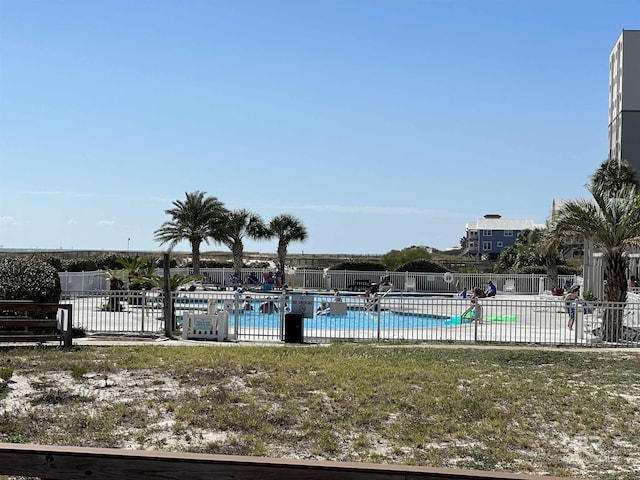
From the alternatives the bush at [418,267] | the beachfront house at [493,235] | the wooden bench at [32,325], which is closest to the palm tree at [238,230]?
the bush at [418,267]

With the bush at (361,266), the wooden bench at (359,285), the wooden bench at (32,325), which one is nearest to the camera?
the wooden bench at (32,325)

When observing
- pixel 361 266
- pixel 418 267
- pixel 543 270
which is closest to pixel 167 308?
pixel 418 267

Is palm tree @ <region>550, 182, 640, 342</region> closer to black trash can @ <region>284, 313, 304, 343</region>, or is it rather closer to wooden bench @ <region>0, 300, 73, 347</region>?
black trash can @ <region>284, 313, 304, 343</region>

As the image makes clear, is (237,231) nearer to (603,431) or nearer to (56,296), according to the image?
(56,296)

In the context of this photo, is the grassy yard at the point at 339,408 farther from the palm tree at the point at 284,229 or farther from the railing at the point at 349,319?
the palm tree at the point at 284,229

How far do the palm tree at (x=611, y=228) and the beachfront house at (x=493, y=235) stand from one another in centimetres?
8573

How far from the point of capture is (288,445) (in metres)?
8.23

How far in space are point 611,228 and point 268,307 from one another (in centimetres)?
1040

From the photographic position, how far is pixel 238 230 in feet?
179

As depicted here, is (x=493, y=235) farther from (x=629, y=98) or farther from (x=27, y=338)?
(x=27, y=338)

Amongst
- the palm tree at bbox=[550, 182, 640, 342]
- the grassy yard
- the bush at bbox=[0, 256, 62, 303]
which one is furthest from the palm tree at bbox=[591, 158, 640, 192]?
the bush at bbox=[0, 256, 62, 303]

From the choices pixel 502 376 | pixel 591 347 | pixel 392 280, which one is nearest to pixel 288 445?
pixel 502 376

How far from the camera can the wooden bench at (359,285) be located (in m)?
47.5

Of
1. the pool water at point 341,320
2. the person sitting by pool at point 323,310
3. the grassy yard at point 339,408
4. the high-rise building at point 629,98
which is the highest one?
the high-rise building at point 629,98
